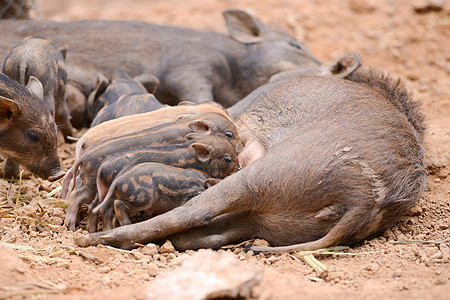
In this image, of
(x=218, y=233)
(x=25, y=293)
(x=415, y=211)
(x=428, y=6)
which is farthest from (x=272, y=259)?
(x=428, y=6)

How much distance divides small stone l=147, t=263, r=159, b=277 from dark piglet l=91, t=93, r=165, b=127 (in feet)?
4.76

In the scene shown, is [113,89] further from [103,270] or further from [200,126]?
[103,270]

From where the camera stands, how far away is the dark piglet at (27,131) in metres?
3.59

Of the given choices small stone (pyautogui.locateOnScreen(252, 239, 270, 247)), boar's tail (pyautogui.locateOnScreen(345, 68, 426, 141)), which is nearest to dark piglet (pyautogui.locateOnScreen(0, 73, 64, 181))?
small stone (pyautogui.locateOnScreen(252, 239, 270, 247))

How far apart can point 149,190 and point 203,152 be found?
46 cm

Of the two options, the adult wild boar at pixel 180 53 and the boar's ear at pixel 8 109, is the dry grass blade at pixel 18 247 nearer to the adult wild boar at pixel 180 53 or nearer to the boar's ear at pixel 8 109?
the boar's ear at pixel 8 109

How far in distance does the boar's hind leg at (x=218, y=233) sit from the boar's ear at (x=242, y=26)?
3.49 meters

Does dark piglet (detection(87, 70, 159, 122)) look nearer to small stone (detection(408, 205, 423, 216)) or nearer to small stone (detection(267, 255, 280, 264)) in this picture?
small stone (detection(267, 255, 280, 264))

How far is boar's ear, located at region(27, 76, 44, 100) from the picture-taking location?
394 centimetres

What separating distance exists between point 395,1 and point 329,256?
6.61m

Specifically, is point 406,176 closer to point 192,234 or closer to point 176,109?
point 192,234

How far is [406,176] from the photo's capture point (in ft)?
10.2

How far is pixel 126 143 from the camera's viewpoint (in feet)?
10.4

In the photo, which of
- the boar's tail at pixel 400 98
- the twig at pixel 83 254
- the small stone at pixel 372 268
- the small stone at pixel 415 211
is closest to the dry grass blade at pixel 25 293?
the twig at pixel 83 254
